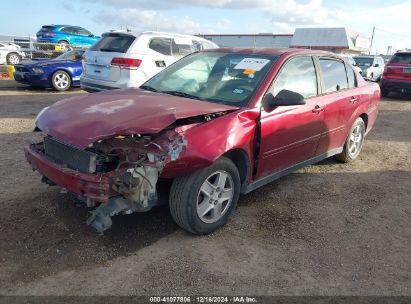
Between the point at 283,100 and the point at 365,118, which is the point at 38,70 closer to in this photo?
the point at 365,118

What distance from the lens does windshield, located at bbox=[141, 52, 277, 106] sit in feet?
12.5

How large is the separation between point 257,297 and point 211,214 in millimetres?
968

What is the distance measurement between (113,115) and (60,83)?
972 centimetres

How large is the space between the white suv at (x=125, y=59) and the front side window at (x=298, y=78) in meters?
4.45

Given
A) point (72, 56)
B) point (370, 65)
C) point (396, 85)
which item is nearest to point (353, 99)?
point (396, 85)

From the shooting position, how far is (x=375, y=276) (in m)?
3.00

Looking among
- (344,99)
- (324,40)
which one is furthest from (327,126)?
(324,40)

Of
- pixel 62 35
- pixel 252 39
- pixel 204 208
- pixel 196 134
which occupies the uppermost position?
pixel 252 39

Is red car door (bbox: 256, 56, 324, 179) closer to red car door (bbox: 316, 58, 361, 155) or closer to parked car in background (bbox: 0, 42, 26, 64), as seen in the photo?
red car door (bbox: 316, 58, 361, 155)

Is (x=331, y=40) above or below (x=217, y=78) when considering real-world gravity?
above

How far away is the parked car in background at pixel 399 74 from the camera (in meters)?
12.6

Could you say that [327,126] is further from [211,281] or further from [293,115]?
[211,281]

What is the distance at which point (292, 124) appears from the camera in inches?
158

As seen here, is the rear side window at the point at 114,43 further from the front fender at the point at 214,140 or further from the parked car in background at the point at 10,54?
the parked car in background at the point at 10,54
